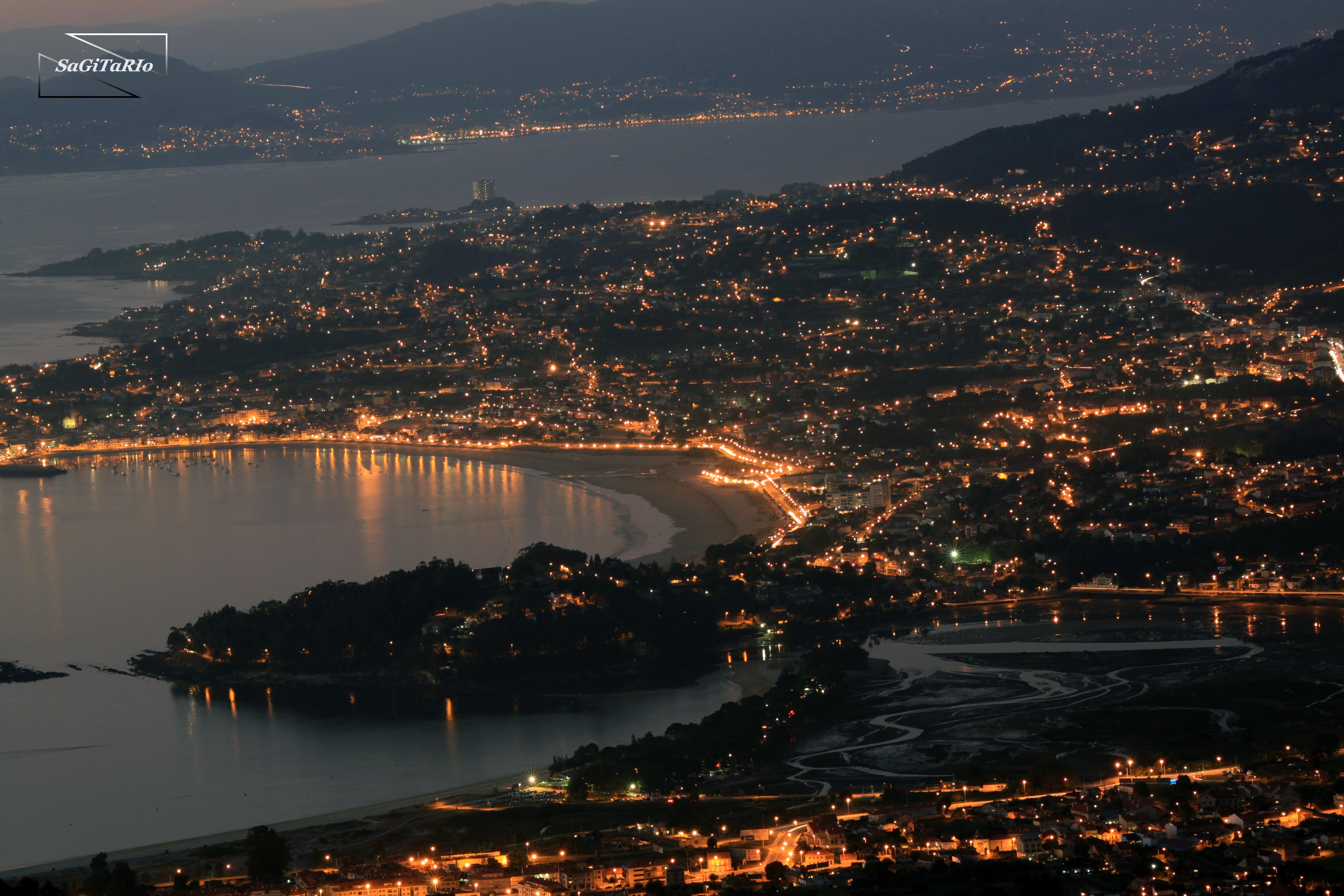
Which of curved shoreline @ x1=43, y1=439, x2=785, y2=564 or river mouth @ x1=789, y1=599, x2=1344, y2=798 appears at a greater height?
curved shoreline @ x1=43, y1=439, x2=785, y2=564

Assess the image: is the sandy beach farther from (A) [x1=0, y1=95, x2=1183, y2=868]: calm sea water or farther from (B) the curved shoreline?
(A) [x1=0, y1=95, x2=1183, y2=868]: calm sea water

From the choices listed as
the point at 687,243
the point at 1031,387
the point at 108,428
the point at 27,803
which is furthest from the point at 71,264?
the point at 27,803

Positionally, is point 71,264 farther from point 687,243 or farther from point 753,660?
point 753,660

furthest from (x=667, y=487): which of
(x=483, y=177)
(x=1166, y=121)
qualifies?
(x=483, y=177)

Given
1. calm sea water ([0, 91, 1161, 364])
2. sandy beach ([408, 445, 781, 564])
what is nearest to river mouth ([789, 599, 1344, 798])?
sandy beach ([408, 445, 781, 564])

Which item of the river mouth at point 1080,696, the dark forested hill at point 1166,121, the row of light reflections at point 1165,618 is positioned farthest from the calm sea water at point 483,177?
the river mouth at point 1080,696

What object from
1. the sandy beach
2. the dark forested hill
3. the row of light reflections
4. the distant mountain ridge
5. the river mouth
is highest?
the distant mountain ridge

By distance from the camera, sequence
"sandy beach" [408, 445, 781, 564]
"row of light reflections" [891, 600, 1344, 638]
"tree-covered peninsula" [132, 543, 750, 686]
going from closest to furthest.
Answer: "tree-covered peninsula" [132, 543, 750, 686]
"row of light reflections" [891, 600, 1344, 638]
"sandy beach" [408, 445, 781, 564]
